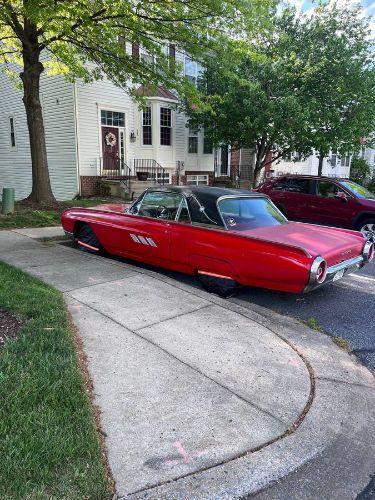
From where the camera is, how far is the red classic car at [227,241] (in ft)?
15.4

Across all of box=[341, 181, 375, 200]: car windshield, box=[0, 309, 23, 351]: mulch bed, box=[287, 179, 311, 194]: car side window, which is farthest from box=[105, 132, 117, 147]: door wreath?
box=[0, 309, 23, 351]: mulch bed

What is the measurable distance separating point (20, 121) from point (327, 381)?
66.7 feet

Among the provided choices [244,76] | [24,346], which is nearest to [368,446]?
[24,346]

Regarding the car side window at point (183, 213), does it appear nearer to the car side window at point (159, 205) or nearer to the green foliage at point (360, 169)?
the car side window at point (159, 205)

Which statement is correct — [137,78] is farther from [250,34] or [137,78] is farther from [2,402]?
[2,402]

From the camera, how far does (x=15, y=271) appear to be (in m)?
5.69

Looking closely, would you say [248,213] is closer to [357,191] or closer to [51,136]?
[357,191]

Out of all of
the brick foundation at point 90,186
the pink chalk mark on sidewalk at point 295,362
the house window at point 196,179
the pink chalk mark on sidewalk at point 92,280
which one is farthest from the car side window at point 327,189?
the house window at point 196,179

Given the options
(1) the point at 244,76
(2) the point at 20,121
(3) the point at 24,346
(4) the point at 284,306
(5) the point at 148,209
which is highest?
(1) the point at 244,76

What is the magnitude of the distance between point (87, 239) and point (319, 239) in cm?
405

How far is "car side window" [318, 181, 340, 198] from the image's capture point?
10.6 metres

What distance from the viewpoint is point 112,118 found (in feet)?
59.5

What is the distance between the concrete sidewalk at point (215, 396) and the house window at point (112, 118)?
14.3 m

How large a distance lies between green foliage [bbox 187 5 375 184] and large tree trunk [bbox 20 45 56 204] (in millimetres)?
5795
